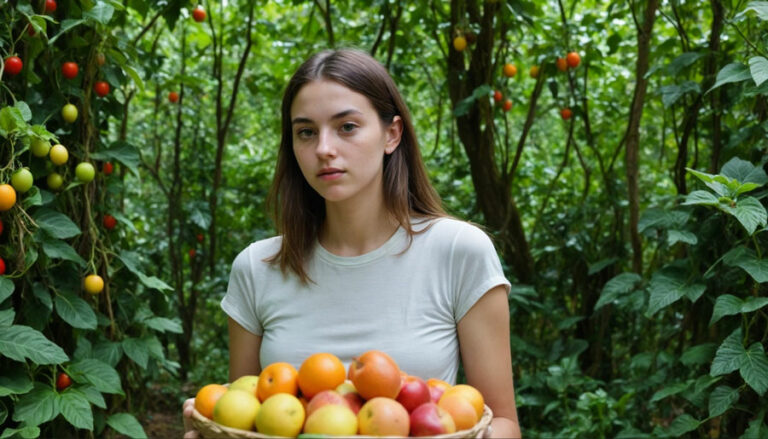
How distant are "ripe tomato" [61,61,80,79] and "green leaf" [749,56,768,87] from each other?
2017 millimetres

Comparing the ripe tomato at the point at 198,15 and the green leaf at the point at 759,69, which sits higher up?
the ripe tomato at the point at 198,15

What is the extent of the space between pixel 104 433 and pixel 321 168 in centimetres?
178

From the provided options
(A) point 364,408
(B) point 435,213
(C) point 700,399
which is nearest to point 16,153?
(B) point 435,213

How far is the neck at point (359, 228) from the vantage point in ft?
5.67

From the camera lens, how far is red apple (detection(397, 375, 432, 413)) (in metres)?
1.20

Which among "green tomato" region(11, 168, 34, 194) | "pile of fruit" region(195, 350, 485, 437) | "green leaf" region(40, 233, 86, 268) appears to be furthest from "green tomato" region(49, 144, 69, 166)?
"pile of fruit" region(195, 350, 485, 437)

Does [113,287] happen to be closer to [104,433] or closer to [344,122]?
[104,433]

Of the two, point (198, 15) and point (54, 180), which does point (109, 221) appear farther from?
point (198, 15)

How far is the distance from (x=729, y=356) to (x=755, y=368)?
8 cm

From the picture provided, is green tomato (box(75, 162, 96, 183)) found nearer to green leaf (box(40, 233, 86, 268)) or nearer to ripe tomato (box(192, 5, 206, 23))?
green leaf (box(40, 233, 86, 268))

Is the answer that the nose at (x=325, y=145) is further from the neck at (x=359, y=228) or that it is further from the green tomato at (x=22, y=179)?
the green tomato at (x=22, y=179)

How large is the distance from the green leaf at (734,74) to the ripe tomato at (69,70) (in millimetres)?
1964

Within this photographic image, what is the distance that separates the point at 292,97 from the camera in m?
1.69

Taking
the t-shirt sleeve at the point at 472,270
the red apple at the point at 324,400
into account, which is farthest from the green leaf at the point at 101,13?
the red apple at the point at 324,400
